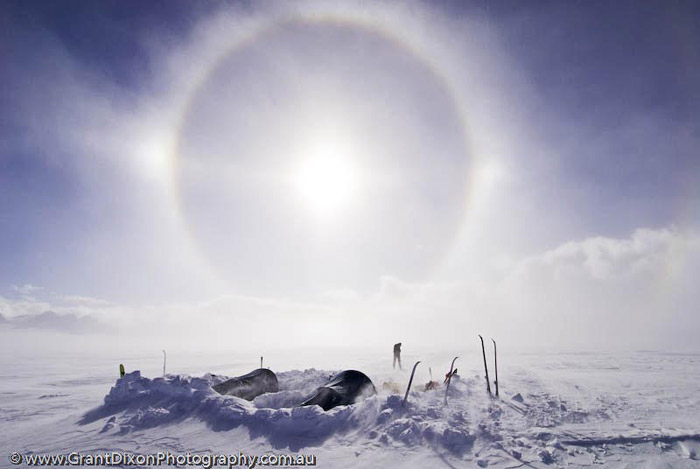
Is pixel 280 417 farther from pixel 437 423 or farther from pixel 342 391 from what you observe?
pixel 342 391

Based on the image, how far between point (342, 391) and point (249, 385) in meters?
4.66

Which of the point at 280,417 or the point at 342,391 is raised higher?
the point at 280,417

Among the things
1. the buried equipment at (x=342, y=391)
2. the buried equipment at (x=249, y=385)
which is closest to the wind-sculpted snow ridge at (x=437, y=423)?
the buried equipment at (x=342, y=391)

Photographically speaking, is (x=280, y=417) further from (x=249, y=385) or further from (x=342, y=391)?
(x=249, y=385)

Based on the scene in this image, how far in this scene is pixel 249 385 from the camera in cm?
1487

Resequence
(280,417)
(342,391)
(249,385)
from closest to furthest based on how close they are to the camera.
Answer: (280,417), (342,391), (249,385)

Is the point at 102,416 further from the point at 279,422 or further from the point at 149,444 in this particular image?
the point at 279,422

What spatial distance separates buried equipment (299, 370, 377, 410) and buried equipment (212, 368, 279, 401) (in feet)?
11.2

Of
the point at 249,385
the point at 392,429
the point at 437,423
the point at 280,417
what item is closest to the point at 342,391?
the point at 280,417

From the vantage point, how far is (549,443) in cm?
726

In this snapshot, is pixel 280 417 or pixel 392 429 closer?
pixel 392 429

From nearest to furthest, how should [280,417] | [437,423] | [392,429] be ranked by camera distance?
[392,429]
[437,423]
[280,417]

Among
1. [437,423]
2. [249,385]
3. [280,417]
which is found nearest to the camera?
[437,423]

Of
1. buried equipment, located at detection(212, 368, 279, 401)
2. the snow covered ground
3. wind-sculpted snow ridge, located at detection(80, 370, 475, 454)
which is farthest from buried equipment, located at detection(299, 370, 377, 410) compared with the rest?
buried equipment, located at detection(212, 368, 279, 401)
